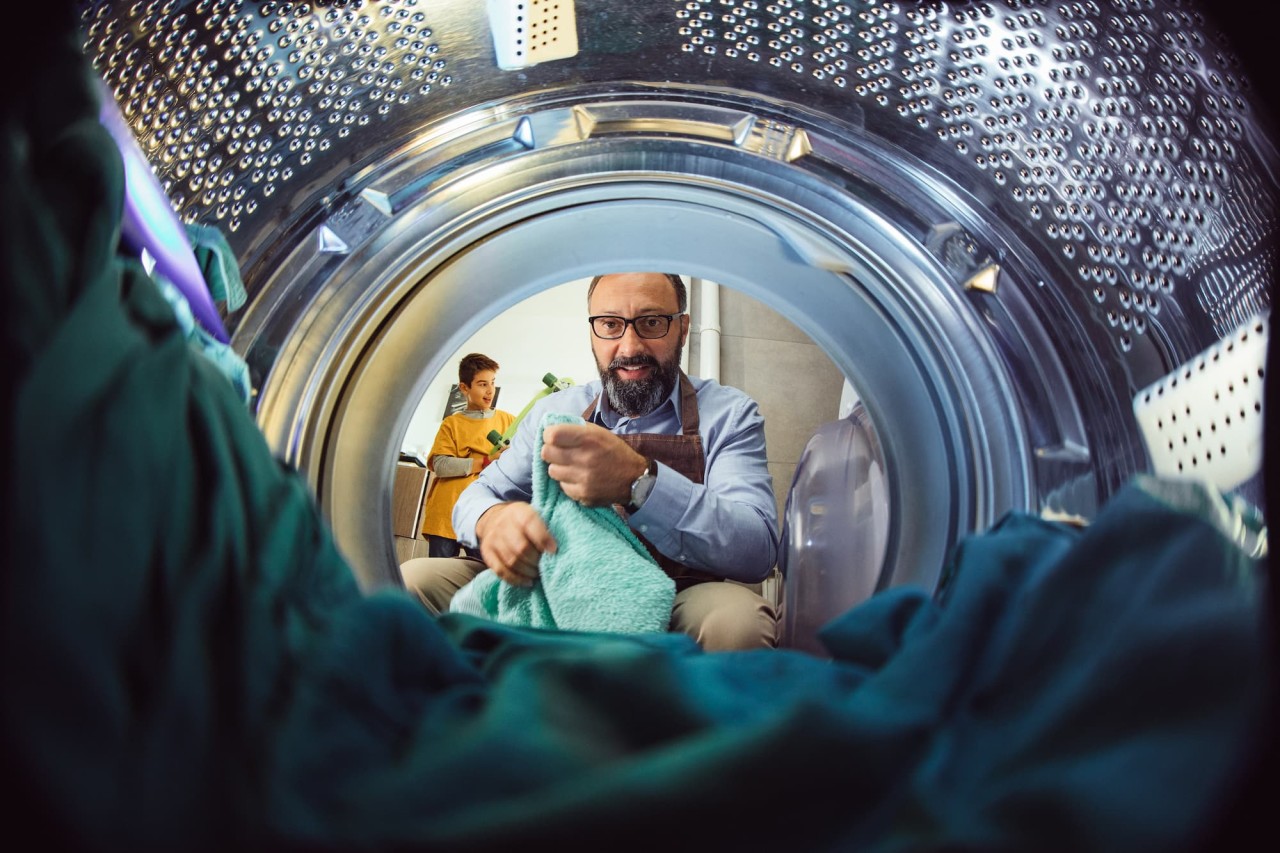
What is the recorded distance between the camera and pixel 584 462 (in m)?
0.84

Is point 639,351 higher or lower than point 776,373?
lower

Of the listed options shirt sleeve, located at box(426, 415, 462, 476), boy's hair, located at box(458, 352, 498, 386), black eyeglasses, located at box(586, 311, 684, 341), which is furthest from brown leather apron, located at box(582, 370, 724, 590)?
boy's hair, located at box(458, 352, 498, 386)

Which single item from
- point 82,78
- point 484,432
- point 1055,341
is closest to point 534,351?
point 484,432

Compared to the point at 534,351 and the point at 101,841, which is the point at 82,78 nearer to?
the point at 101,841

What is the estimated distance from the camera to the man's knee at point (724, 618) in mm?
889

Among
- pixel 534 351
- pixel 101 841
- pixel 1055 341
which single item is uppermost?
pixel 534 351

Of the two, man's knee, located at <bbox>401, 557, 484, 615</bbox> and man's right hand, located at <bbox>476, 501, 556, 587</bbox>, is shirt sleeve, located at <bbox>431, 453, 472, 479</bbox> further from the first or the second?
man's right hand, located at <bbox>476, 501, 556, 587</bbox>

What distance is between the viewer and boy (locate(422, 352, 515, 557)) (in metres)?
1.92

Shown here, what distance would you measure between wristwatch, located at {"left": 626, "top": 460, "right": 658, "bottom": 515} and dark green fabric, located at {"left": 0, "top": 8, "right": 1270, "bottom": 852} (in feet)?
1.76

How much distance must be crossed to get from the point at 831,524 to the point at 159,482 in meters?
0.88

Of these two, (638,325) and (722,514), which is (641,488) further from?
(638,325)

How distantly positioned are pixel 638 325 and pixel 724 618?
485mm

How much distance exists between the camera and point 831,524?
1.06 metres

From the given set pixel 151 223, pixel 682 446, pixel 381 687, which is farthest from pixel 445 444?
pixel 381 687
